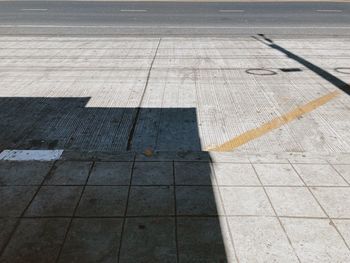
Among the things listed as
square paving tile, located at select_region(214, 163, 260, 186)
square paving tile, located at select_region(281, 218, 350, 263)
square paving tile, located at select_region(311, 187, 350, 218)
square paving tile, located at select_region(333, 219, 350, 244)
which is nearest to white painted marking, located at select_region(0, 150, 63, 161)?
square paving tile, located at select_region(214, 163, 260, 186)

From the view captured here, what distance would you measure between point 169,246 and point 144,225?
1.27 feet

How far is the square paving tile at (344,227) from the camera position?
12.3 ft

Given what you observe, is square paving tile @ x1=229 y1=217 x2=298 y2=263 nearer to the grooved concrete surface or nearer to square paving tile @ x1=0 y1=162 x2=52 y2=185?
the grooved concrete surface

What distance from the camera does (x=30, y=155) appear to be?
214 inches

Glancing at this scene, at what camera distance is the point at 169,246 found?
11.9 ft

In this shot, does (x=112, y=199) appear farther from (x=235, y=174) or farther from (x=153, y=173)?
(x=235, y=174)

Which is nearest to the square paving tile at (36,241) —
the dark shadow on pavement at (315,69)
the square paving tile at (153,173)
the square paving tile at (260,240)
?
the square paving tile at (153,173)

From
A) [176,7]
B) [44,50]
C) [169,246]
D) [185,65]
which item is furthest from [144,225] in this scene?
[176,7]

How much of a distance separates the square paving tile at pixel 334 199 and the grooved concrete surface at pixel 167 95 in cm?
119

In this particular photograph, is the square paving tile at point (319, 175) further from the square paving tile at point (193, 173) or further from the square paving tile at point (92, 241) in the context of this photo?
the square paving tile at point (92, 241)

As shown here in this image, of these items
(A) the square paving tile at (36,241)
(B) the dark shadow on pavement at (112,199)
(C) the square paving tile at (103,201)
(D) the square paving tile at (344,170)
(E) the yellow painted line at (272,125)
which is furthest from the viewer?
(E) the yellow painted line at (272,125)

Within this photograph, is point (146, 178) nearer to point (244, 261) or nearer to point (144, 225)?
point (144, 225)

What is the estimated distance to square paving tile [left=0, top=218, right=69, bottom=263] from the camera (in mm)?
3468

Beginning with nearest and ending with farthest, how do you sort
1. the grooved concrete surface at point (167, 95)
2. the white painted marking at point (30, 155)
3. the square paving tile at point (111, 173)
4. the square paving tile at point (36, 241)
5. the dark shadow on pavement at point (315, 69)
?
the square paving tile at point (36, 241) < the square paving tile at point (111, 173) < the white painted marking at point (30, 155) < the grooved concrete surface at point (167, 95) < the dark shadow on pavement at point (315, 69)
